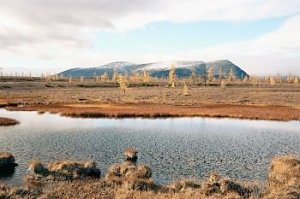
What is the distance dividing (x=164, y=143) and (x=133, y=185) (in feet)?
66.5

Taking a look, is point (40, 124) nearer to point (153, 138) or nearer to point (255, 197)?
point (153, 138)

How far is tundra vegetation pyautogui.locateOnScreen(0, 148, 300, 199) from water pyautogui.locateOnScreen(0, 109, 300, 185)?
6.11 feet

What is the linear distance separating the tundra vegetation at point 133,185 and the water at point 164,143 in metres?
1.86

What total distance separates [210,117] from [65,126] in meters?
31.3

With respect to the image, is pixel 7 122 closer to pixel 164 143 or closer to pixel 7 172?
pixel 164 143

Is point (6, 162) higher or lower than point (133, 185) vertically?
higher

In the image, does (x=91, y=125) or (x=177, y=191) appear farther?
(x=91, y=125)

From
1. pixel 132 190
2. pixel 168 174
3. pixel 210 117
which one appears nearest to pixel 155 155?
pixel 168 174

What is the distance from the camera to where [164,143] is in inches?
1844

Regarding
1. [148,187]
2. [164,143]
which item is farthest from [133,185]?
[164,143]

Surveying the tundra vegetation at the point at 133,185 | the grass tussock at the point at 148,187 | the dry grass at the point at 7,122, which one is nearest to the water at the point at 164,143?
the dry grass at the point at 7,122

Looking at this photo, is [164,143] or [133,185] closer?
[133,185]

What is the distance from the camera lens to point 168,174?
3250 cm

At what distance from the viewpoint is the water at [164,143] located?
35.1m
